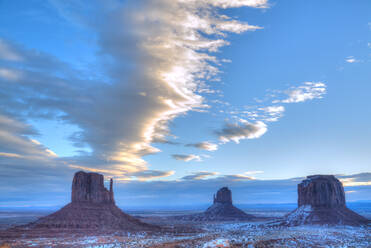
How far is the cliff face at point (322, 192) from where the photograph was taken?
89.4m

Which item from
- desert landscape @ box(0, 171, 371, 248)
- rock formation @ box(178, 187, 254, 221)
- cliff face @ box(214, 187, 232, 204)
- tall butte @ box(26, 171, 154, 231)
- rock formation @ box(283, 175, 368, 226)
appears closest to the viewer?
desert landscape @ box(0, 171, 371, 248)

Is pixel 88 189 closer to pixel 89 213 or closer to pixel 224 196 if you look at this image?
pixel 89 213

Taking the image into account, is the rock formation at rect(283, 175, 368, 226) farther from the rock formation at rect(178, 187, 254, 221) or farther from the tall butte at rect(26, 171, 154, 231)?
the rock formation at rect(178, 187, 254, 221)

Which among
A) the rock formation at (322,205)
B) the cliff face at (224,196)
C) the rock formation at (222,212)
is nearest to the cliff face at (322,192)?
the rock formation at (322,205)

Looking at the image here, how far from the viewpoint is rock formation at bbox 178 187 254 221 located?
468 feet

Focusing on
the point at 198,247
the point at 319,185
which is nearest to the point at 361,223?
the point at 319,185

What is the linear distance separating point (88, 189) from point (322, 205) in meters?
73.4

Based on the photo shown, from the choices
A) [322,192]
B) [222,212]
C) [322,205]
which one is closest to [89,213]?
Result: [322,205]

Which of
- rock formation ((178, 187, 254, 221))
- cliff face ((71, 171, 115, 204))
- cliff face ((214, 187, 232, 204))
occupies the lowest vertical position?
rock formation ((178, 187, 254, 221))

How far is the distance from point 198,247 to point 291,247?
1513 cm

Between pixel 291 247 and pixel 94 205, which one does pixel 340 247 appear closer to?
pixel 291 247

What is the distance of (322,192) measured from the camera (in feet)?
297

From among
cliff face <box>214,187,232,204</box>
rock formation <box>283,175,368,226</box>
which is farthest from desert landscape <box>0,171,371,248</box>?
cliff face <box>214,187,232,204</box>

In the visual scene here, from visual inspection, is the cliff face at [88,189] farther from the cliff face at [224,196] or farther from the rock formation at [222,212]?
the cliff face at [224,196]
